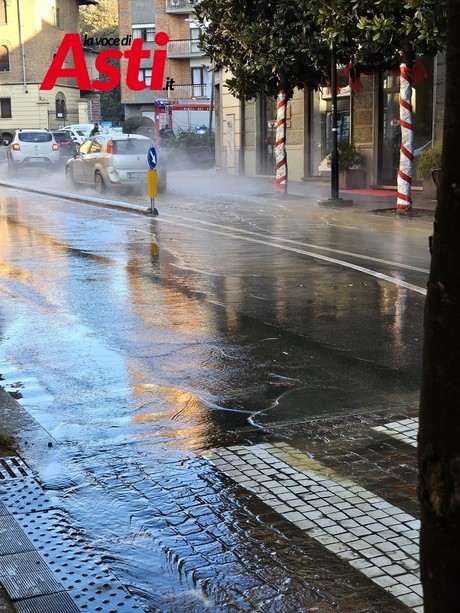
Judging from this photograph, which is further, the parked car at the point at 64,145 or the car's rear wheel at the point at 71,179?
the parked car at the point at 64,145

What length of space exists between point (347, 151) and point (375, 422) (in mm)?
20952

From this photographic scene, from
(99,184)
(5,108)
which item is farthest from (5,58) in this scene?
(99,184)

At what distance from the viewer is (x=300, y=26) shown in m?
21.6

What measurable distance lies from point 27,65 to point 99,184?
48.1 metres

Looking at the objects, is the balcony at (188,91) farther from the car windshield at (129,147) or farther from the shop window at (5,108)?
the car windshield at (129,147)

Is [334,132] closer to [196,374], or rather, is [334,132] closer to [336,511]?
[196,374]

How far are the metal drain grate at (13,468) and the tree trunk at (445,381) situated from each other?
320cm

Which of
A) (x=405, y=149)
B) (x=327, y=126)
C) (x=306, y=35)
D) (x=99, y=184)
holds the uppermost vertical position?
(x=306, y=35)

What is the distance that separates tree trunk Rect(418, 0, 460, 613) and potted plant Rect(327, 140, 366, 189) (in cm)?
2431

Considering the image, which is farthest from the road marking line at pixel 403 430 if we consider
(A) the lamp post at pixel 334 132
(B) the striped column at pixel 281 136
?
(B) the striped column at pixel 281 136

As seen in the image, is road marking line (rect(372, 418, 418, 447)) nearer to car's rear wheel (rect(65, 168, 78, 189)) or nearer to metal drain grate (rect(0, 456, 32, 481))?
metal drain grate (rect(0, 456, 32, 481))

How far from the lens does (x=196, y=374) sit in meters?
7.02

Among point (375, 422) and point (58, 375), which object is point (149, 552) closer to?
point (375, 422)

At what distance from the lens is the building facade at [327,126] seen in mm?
24656
